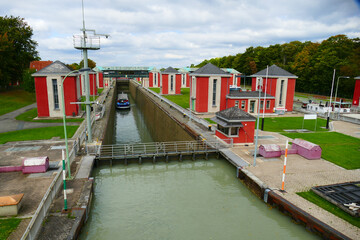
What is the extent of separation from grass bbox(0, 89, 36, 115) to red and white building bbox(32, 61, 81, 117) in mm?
9578

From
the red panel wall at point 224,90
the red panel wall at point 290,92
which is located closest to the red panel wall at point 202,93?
the red panel wall at point 224,90

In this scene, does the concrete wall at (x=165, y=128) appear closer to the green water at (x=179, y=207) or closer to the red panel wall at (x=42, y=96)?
the green water at (x=179, y=207)

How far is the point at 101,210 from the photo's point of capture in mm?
12453

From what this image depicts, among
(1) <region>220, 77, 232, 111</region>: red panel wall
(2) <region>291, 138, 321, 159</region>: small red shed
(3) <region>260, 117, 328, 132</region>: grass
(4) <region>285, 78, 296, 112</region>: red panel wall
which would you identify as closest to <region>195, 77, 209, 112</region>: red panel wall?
(1) <region>220, 77, 232, 111</region>: red panel wall

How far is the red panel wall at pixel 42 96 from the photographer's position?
28087 millimetres

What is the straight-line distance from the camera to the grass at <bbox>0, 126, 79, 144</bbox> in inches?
827

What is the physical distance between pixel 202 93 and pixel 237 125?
1471 cm

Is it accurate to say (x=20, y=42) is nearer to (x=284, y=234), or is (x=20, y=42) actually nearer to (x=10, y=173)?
(x=10, y=173)

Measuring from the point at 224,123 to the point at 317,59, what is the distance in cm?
5601

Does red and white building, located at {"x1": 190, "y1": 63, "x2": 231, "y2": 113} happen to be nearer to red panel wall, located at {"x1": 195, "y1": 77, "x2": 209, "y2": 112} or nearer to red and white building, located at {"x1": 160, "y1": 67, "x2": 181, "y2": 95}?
red panel wall, located at {"x1": 195, "y1": 77, "x2": 209, "y2": 112}

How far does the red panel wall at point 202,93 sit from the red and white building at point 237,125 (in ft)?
Result: 42.3

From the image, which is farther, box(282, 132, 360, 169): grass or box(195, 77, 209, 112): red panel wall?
box(195, 77, 209, 112): red panel wall

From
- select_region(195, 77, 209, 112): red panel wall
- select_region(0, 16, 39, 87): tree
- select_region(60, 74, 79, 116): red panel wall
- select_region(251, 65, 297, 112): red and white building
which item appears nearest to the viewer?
select_region(60, 74, 79, 116): red panel wall

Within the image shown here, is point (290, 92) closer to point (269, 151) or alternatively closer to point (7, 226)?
point (269, 151)
